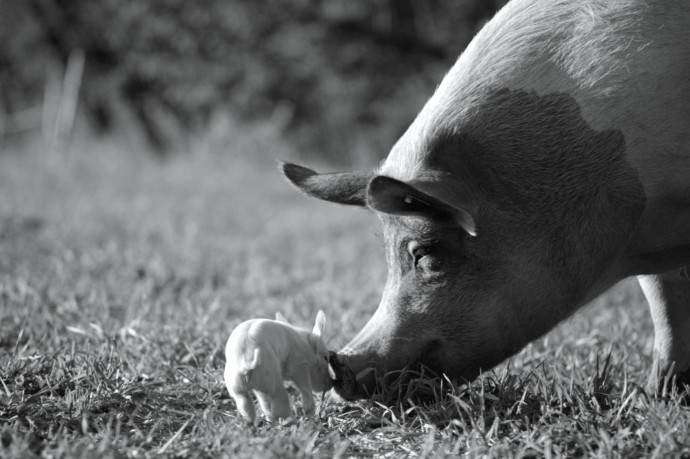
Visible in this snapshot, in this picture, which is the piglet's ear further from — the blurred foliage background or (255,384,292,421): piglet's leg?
the blurred foliage background

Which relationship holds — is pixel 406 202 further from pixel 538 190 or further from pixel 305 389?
pixel 305 389

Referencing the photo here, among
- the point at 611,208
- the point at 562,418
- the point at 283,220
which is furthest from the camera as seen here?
the point at 283,220

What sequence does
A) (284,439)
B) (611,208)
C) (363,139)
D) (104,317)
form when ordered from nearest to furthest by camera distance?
1. (284,439)
2. (611,208)
3. (104,317)
4. (363,139)

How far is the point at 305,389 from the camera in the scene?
3029 millimetres

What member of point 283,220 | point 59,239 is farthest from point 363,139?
point 59,239

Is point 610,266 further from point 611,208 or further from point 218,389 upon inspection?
point 218,389

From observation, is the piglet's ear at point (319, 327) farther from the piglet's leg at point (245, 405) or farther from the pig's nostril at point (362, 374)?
the piglet's leg at point (245, 405)

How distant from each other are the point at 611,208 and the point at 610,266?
224mm

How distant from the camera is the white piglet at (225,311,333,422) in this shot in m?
2.77

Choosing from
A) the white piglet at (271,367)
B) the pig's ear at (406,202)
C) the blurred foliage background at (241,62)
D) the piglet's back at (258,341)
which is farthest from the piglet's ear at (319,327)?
the blurred foliage background at (241,62)

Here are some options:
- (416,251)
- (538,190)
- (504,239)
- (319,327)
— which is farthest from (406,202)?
(319,327)

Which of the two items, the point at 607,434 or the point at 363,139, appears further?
the point at 363,139

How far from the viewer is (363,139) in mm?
14719

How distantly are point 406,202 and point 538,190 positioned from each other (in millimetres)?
501
